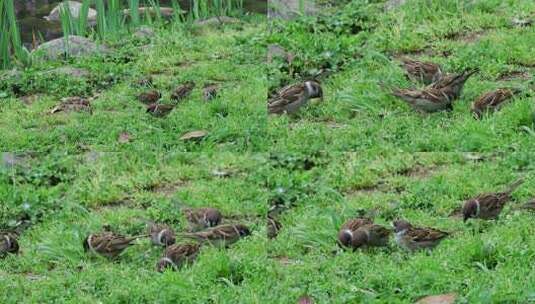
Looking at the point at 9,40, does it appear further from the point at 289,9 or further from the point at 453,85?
the point at 453,85

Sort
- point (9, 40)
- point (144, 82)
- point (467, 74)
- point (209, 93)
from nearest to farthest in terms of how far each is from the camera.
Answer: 1. point (467, 74)
2. point (209, 93)
3. point (144, 82)
4. point (9, 40)

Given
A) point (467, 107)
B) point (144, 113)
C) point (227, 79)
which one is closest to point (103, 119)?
point (144, 113)

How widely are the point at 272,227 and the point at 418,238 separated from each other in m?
1.00

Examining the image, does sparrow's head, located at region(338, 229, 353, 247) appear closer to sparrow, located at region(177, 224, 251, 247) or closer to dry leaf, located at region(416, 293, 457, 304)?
sparrow, located at region(177, 224, 251, 247)

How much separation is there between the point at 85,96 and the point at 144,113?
1.89 feet

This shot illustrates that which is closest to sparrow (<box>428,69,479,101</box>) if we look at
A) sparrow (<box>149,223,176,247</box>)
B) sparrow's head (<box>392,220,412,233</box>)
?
sparrow's head (<box>392,220,412,233</box>)

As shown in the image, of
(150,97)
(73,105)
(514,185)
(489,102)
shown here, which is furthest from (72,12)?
(514,185)

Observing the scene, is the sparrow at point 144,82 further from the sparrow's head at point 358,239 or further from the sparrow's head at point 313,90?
the sparrow's head at point 358,239

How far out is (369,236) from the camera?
6.96 metres

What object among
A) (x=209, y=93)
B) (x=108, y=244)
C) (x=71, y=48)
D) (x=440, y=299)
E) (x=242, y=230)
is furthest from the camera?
(x=71, y=48)

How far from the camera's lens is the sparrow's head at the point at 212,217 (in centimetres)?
746

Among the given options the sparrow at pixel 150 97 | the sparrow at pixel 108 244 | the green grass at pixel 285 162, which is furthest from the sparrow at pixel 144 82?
the sparrow at pixel 108 244

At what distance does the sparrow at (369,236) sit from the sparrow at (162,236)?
1.07 m

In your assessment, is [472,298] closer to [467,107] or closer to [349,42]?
[467,107]
